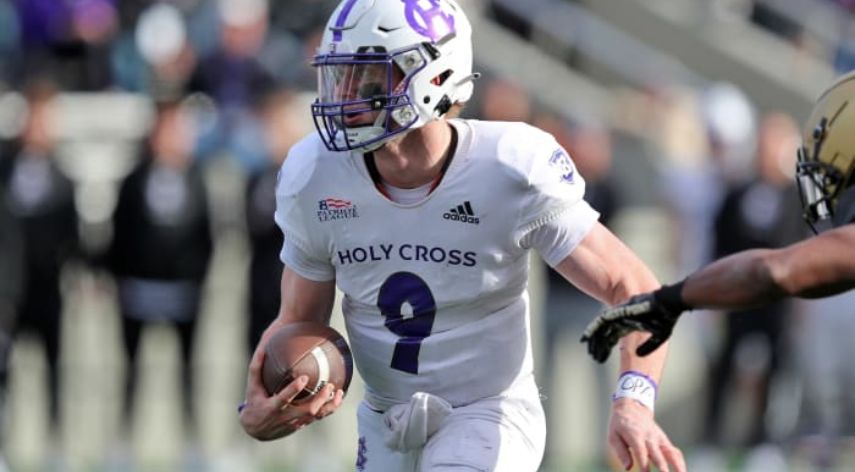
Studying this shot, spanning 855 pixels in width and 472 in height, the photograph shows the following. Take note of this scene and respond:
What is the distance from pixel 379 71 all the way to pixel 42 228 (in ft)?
20.7

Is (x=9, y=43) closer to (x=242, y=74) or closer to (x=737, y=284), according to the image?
(x=242, y=74)

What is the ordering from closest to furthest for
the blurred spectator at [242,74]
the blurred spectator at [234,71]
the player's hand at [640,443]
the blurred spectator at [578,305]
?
1. the player's hand at [640,443]
2. the blurred spectator at [578,305]
3. the blurred spectator at [242,74]
4. the blurred spectator at [234,71]

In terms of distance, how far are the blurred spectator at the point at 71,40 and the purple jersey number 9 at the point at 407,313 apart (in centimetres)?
826

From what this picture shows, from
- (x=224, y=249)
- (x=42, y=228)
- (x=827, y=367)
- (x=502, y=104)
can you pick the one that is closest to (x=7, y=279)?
(x=42, y=228)

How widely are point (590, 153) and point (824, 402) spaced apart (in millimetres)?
2038

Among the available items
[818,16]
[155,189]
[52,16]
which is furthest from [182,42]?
[818,16]

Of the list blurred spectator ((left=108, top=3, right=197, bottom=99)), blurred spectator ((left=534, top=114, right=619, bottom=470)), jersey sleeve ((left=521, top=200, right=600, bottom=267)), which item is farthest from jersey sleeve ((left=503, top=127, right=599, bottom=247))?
blurred spectator ((left=108, top=3, right=197, bottom=99))

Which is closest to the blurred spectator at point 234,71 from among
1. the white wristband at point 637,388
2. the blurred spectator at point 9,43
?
the blurred spectator at point 9,43

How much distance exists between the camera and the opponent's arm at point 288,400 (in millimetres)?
5371

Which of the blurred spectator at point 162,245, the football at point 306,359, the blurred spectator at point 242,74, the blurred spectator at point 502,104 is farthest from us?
the blurred spectator at point 242,74

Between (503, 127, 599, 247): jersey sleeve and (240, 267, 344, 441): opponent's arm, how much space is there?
2.12 ft

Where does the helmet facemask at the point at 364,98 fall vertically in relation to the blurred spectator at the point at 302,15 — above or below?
above

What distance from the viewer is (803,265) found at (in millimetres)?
4465

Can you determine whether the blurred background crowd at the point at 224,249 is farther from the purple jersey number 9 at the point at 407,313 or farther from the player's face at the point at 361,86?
the player's face at the point at 361,86
